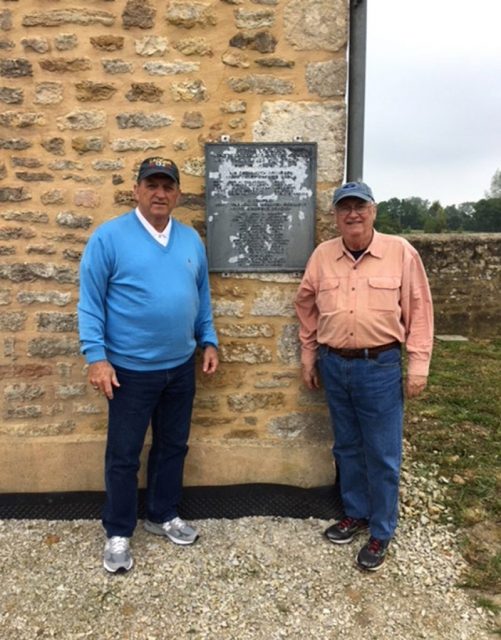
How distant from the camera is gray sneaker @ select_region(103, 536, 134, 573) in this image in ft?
9.32

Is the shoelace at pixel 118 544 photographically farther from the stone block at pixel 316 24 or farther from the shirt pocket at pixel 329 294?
the stone block at pixel 316 24

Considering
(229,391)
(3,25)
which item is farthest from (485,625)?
(3,25)

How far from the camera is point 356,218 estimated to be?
2.72 metres

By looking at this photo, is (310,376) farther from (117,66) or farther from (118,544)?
(117,66)

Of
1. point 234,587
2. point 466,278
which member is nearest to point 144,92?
point 234,587

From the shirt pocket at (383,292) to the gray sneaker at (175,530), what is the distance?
165 cm

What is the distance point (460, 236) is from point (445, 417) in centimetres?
493

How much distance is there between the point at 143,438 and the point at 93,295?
828 mm

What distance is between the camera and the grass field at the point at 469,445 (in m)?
3.12

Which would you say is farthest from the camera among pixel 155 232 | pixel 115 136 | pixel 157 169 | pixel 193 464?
pixel 193 464

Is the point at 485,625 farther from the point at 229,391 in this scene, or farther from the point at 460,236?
the point at 460,236

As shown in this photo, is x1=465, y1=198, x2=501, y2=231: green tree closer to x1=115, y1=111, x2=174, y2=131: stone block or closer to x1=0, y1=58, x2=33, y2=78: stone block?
x1=115, y1=111, x2=174, y2=131: stone block

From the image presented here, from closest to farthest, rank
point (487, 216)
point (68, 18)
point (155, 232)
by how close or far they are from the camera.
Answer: point (155, 232), point (68, 18), point (487, 216)

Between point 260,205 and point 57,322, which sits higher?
point 260,205
